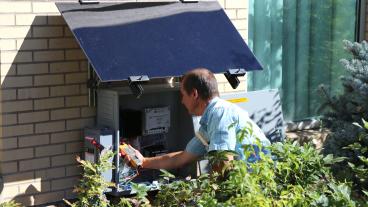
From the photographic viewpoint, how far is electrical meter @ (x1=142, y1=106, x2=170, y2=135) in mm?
5973

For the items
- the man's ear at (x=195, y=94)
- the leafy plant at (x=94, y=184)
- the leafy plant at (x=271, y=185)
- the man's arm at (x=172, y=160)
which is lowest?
the leafy plant at (x=94, y=184)

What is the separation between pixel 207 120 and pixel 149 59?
115 cm

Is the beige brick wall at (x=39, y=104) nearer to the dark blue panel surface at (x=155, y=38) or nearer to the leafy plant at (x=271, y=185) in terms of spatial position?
the dark blue panel surface at (x=155, y=38)

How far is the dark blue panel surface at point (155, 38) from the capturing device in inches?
213

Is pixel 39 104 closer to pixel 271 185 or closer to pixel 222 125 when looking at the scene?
pixel 222 125

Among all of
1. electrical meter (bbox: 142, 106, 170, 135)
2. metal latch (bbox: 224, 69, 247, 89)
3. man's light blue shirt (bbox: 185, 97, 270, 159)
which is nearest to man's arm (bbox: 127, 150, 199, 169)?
man's light blue shirt (bbox: 185, 97, 270, 159)

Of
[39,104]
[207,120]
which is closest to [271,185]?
[207,120]

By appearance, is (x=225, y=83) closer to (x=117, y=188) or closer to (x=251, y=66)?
(x=251, y=66)

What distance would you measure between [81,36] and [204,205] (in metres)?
2.53

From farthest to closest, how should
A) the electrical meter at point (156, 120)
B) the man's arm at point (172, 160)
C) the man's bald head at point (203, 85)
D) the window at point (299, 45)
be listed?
the window at point (299, 45) → the electrical meter at point (156, 120) → the man's arm at point (172, 160) → the man's bald head at point (203, 85)

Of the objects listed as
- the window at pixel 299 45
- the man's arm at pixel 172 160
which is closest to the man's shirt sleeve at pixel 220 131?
the man's arm at pixel 172 160

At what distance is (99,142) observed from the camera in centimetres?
559

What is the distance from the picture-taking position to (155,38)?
5.72 meters

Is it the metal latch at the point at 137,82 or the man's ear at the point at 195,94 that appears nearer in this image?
the man's ear at the point at 195,94
